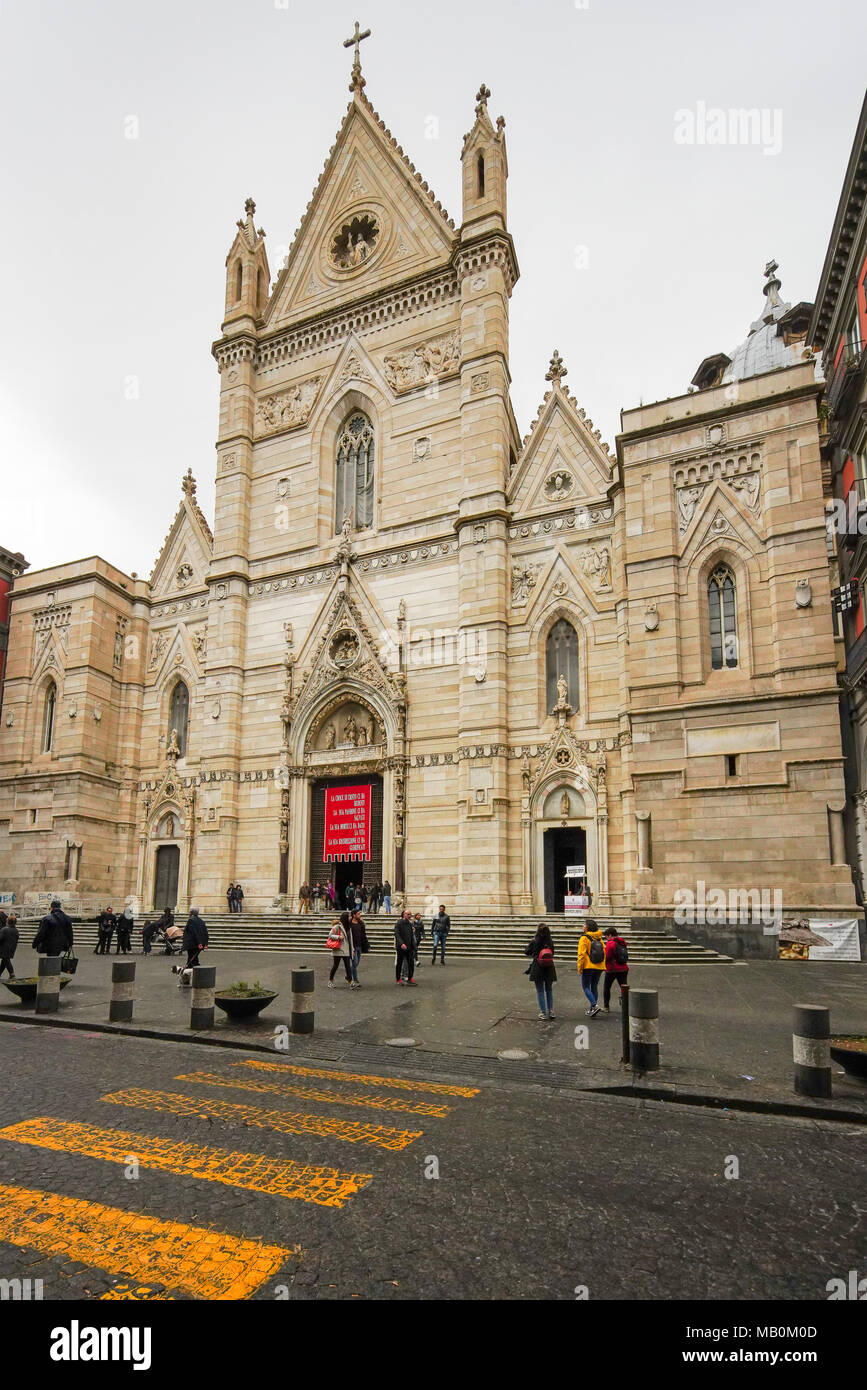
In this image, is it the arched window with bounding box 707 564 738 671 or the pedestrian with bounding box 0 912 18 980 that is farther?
the arched window with bounding box 707 564 738 671

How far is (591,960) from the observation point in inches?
474

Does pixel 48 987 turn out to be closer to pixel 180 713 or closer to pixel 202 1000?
pixel 202 1000

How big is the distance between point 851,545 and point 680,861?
9.73 metres

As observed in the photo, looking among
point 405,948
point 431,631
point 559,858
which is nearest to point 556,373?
point 431,631

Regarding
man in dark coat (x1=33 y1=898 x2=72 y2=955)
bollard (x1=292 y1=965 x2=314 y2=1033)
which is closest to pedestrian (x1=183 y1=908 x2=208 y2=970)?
man in dark coat (x1=33 y1=898 x2=72 y2=955)

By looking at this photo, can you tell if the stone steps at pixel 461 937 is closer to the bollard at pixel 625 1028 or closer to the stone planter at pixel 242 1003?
the stone planter at pixel 242 1003

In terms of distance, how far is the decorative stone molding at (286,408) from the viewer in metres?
33.8

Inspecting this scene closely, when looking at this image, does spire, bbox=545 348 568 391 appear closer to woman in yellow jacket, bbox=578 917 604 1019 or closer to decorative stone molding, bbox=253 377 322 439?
decorative stone molding, bbox=253 377 322 439

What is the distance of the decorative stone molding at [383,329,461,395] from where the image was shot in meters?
30.6

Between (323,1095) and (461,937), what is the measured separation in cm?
1515

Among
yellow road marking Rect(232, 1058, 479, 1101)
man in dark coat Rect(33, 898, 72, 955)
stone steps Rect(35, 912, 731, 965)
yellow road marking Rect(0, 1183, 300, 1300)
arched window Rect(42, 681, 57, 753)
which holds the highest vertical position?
arched window Rect(42, 681, 57, 753)

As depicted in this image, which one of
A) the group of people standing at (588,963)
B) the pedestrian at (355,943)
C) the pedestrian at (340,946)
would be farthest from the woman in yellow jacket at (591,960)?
the pedestrian at (340,946)

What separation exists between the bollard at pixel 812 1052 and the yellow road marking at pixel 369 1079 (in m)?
3.38

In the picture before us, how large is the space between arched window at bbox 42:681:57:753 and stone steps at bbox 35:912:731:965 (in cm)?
803
